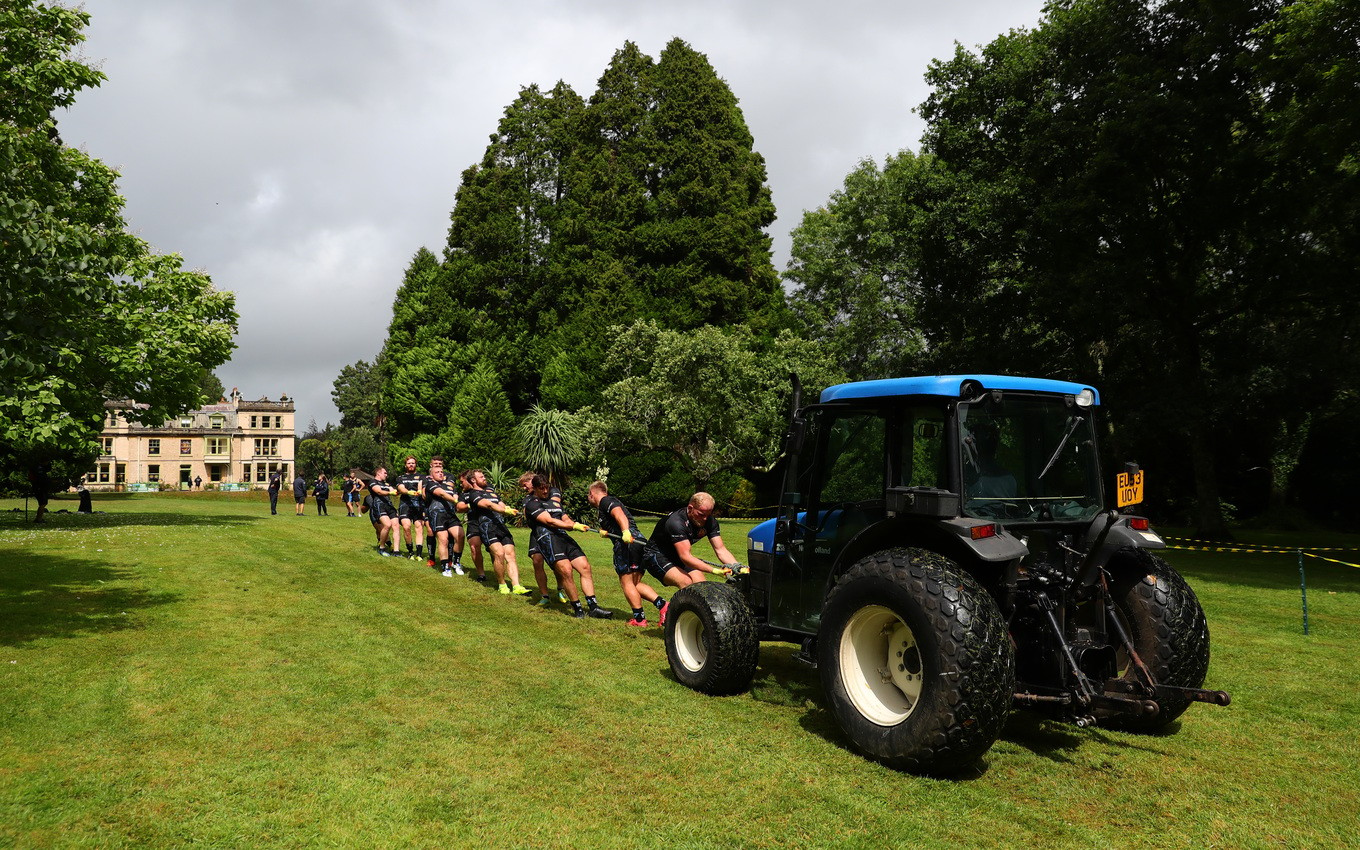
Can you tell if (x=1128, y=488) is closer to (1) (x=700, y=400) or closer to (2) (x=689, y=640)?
(2) (x=689, y=640)

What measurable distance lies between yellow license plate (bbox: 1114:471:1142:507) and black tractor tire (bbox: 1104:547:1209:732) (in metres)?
0.47

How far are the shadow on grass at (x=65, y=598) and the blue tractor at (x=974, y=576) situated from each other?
776cm

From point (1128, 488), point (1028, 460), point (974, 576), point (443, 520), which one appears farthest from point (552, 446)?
point (1128, 488)

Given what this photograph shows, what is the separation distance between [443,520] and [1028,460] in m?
10.9

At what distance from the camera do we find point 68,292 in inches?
326

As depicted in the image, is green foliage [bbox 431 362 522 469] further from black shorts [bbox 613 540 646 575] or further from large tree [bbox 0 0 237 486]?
black shorts [bbox 613 540 646 575]

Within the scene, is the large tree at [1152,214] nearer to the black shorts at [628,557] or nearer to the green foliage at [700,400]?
the green foliage at [700,400]

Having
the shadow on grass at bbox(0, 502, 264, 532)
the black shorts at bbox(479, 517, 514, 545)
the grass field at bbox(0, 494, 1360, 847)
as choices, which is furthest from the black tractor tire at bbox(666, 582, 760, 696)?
the shadow on grass at bbox(0, 502, 264, 532)

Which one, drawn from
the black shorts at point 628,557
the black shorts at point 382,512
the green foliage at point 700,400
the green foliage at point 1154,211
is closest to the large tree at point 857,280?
the green foliage at point 700,400

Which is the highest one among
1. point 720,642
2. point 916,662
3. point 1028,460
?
point 1028,460

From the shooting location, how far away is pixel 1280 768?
528 cm

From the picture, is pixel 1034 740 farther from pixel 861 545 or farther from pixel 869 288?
pixel 869 288

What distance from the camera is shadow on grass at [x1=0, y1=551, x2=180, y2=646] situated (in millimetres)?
8812

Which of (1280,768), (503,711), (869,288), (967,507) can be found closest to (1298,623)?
(1280,768)
